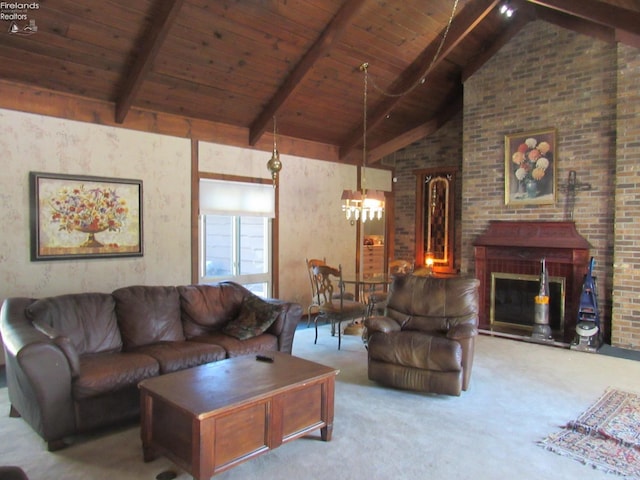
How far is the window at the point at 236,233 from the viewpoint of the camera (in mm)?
6129

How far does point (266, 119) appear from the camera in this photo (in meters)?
6.19

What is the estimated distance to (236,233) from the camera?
650cm

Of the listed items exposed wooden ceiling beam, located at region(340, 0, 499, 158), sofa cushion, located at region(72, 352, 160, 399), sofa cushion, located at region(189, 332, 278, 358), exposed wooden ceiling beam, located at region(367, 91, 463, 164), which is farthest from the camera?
exposed wooden ceiling beam, located at region(367, 91, 463, 164)

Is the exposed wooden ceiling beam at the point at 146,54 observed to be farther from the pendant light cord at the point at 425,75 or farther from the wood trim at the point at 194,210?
the pendant light cord at the point at 425,75

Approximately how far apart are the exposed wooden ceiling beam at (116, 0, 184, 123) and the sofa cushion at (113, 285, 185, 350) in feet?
6.95

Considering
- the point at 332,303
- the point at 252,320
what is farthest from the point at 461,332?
the point at 332,303

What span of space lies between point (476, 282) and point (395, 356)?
44.9 inches

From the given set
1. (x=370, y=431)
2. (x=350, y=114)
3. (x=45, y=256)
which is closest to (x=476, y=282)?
(x=370, y=431)

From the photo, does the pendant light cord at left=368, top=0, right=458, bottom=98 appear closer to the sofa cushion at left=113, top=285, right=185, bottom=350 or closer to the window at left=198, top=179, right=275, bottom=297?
the window at left=198, top=179, right=275, bottom=297

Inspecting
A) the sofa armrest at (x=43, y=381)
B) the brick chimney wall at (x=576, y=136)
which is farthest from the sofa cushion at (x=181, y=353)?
the brick chimney wall at (x=576, y=136)

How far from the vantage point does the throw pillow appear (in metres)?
4.15

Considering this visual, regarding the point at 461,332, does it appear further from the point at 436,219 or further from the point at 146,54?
the point at 436,219

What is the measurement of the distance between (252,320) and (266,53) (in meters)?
2.99
